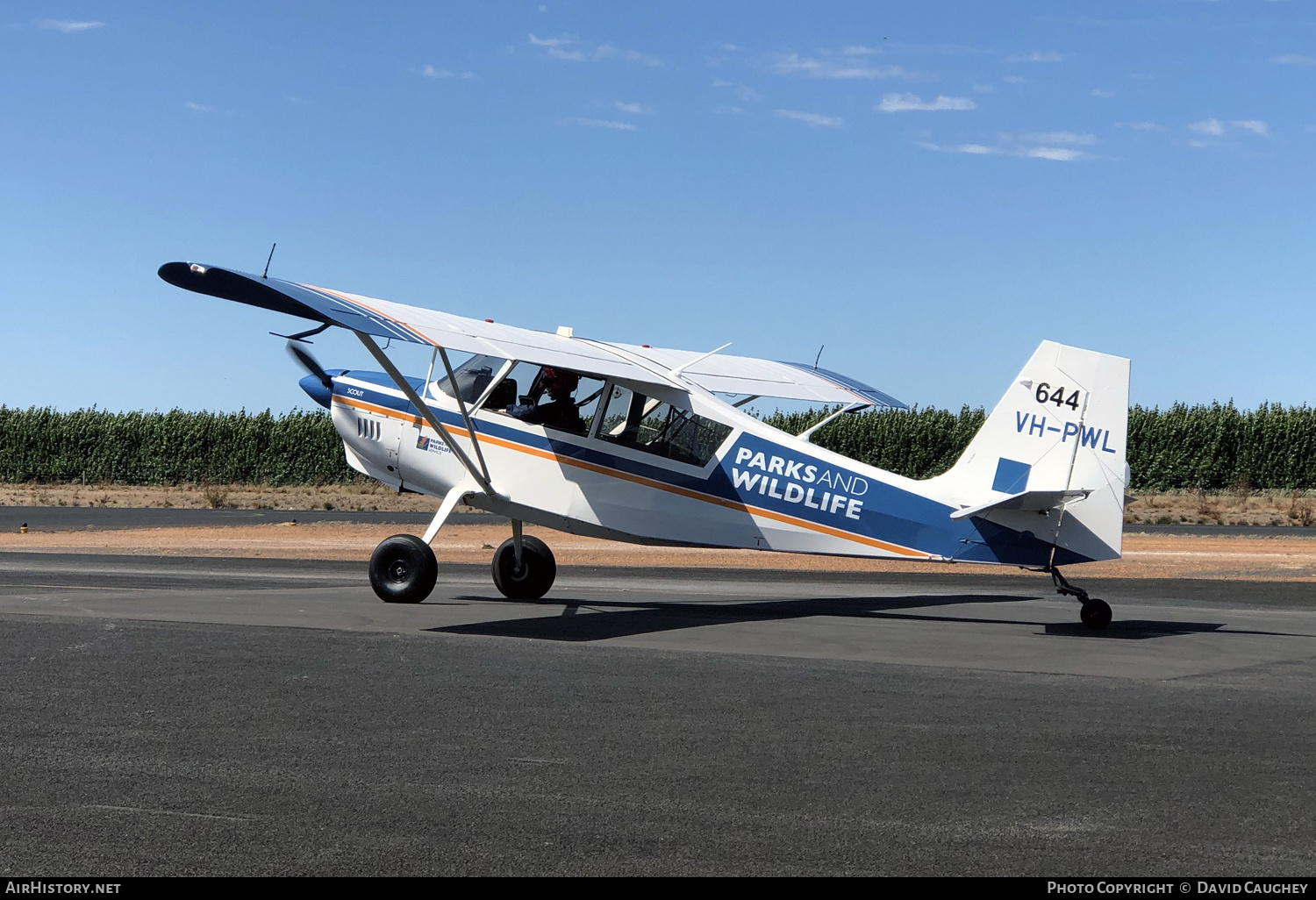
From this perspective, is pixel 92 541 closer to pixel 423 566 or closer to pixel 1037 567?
pixel 423 566

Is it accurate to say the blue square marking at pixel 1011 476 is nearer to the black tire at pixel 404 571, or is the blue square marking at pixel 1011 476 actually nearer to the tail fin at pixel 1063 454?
the tail fin at pixel 1063 454

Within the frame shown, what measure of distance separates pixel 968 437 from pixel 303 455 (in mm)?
29550

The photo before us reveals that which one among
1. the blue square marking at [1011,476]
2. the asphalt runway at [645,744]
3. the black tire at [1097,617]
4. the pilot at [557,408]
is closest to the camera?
the asphalt runway at [645,744]

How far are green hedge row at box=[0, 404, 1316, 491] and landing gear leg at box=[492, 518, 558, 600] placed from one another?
3319 centimetres

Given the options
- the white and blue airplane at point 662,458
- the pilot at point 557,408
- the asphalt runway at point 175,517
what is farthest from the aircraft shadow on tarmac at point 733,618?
the asphalt runway at point 175,517

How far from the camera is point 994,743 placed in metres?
6.84

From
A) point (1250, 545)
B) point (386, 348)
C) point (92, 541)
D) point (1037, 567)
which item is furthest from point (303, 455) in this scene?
point (1037, 567)

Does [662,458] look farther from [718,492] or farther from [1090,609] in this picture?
[1090,609]

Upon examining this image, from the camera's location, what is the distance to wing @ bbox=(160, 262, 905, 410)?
1114 cm

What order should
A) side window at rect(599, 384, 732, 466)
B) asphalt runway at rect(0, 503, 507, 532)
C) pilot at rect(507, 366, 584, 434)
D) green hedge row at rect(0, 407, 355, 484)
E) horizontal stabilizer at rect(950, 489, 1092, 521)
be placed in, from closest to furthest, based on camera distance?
horizontal stabilizer at rect(950, 489, 1092, 521), side window at rect(599, 384, 732, 466), pilot at rect(507, 366, 584, 434), asphalt runway at rect(0, 503, 507, 532), green hedge row at rect(0, 407, 355, 484)

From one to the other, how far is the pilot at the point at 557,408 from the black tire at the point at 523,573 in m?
1.87

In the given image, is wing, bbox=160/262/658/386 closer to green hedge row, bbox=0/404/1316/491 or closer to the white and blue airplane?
the white and blue airplane

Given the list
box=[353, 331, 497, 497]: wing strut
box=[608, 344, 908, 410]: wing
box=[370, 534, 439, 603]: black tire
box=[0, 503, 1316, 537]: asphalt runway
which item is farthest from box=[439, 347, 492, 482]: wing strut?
box=[0, 503, 1316, 537]: asphalt runway

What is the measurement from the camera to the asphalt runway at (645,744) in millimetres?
4812
